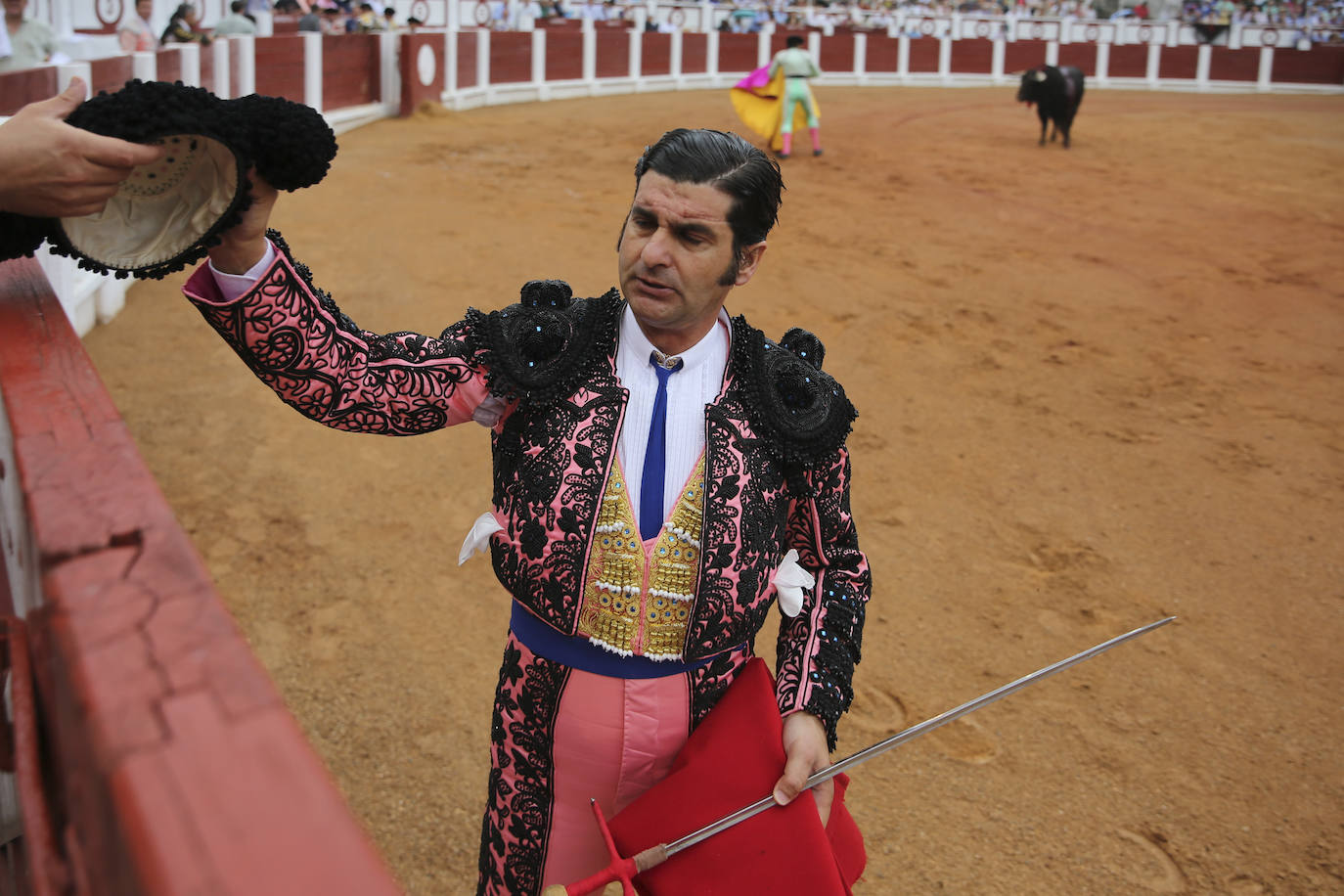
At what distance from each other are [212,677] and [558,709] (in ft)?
3.66

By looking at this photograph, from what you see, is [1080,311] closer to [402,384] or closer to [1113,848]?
[1113,848]

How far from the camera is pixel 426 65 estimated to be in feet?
45.7

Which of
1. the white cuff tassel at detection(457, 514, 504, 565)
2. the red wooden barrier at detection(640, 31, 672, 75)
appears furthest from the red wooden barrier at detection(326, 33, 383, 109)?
the white cuff tassel at detection(457, 514, 504, 565)

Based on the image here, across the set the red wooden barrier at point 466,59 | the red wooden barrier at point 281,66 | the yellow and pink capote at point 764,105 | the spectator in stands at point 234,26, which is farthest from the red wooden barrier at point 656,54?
the spectator in stands at point 234,26

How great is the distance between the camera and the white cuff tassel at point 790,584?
1701mm

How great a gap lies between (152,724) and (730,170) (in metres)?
1.17

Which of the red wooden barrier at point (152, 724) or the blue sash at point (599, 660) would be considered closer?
the red wooden barrier at point (152, 724)

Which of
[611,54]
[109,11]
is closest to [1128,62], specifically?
[611,54]

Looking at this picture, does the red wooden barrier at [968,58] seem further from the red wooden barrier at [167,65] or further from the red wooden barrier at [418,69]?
the red wooden barrier at [167,65]

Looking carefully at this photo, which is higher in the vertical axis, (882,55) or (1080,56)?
(1080,56)

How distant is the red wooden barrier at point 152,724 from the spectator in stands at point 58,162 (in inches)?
13.7

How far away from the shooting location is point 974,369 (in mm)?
6355

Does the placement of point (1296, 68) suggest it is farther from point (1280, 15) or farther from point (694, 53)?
point (694, 53)

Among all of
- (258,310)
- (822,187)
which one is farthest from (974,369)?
(258,310)
